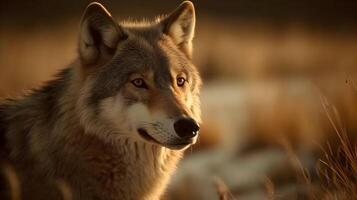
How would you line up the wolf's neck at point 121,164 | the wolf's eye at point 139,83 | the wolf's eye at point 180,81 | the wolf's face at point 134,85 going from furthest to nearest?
the wolf's eye at point 180,81 → the wolf's eye at point 139,83 → the wolf's neck at point 121,164 → the wolf's face at point 134,85

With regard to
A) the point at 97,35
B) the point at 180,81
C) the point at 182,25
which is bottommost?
the point at 180,81

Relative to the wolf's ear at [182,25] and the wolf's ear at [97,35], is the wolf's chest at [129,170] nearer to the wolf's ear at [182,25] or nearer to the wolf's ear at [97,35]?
the wolf's ear at [97,35]

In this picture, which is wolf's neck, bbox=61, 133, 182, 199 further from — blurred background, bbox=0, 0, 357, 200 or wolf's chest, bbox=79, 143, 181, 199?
blurred background, bbox=0, 0, 357, 200

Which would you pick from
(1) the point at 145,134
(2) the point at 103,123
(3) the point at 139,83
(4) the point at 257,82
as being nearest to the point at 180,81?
(3) the point at 139,83

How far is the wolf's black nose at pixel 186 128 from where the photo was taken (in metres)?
5.02

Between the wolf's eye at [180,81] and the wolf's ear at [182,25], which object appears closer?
the wolf's eye at [180,81]

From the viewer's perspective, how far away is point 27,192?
201 inches

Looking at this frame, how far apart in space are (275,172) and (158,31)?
3.76 m

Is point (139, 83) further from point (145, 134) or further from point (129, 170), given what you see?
point (129, 170)

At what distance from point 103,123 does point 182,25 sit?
1.29 m

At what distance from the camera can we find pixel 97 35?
557 cm

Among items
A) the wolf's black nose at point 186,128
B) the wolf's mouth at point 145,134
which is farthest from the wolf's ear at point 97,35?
the wolf's black nose at point 186,128

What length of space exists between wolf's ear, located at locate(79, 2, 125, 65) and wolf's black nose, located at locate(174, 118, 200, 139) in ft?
2.95

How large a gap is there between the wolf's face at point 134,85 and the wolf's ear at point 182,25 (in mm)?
155
